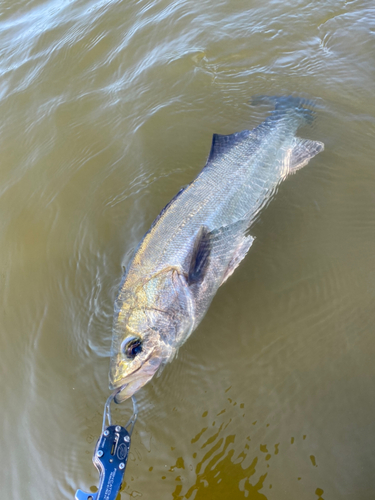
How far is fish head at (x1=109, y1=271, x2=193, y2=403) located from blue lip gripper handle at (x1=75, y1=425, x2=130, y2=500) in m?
0.33

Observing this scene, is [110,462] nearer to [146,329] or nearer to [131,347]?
[131,347]

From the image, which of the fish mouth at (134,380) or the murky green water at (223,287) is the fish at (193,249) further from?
the murky green water at (223,287)

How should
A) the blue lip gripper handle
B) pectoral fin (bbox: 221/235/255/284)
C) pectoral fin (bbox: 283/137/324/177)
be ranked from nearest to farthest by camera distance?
the blue lip gripper handle, pectoral fin (bbox: 221/235/255/284), pectoral fin (bbox: 283/137/324/177)

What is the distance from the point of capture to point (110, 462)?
94.5 inches

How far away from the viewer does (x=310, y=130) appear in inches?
177

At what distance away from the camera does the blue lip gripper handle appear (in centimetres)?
227

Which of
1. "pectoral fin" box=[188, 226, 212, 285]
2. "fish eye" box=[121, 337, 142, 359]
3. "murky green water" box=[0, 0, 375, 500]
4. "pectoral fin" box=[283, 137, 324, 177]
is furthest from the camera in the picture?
"pectoral fin" box=[283, 137, 324, 177]

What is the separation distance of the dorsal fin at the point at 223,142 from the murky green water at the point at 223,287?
65 cm

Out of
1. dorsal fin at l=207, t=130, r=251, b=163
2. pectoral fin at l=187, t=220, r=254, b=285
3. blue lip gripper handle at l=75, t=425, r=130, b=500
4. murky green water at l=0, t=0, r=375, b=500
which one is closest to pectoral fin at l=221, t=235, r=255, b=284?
pectoral fin at l=187, t=220, r=254, b=285

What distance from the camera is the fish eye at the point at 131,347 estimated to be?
9.61 feet

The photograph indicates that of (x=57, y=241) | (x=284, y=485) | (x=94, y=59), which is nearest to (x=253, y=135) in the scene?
(x=57, y=241)

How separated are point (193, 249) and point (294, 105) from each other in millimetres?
2626

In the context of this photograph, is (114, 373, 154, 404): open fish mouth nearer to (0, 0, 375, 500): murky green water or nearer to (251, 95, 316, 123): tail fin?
(0, 0, 375, 500): murky green water

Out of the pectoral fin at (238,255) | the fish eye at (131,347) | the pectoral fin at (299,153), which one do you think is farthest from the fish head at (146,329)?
the pectoral fin at (299,153)
